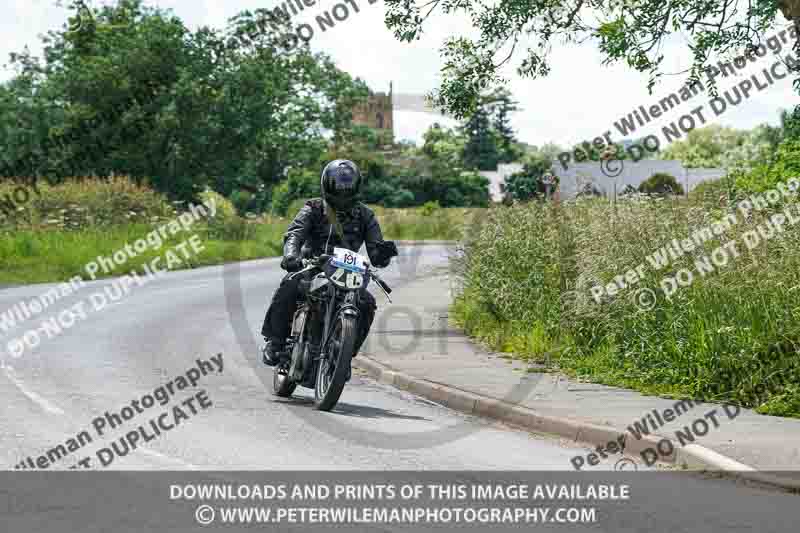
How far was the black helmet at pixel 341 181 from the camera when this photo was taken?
37.0 ft

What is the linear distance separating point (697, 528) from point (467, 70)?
12.7m

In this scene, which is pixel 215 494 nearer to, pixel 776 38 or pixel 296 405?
pixel 296 405

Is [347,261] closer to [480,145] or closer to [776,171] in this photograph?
[776,171]

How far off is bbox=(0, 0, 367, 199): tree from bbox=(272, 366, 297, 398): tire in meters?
43.0

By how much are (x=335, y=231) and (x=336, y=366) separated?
140 cm

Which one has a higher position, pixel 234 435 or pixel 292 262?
pixel 292 262

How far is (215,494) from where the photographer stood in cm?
760

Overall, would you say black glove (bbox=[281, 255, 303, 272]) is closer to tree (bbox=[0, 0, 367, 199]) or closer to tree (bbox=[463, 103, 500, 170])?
tree (bbox=[0, 0, 367, 199])

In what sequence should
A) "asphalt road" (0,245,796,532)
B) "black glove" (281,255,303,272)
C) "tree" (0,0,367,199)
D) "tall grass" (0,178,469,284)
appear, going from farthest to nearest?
"tree" (0,0,367,199)
"tall grass" (0,178,469,284)
"black glove" (281,255,303,272)
"asphalt road" (0,245,796,532)

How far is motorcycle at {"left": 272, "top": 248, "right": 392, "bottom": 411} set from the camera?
10797mm

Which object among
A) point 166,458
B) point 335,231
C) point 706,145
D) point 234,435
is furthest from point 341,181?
point 706,145

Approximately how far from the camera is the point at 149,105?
5497 cm

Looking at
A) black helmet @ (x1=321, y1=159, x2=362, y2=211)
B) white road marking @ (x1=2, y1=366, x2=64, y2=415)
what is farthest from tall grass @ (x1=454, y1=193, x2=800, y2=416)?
white road marking @ (x1=2, y1=366, x2=64, y2=415)

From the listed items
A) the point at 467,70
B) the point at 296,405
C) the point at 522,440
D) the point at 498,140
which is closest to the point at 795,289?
the point at 522,440
